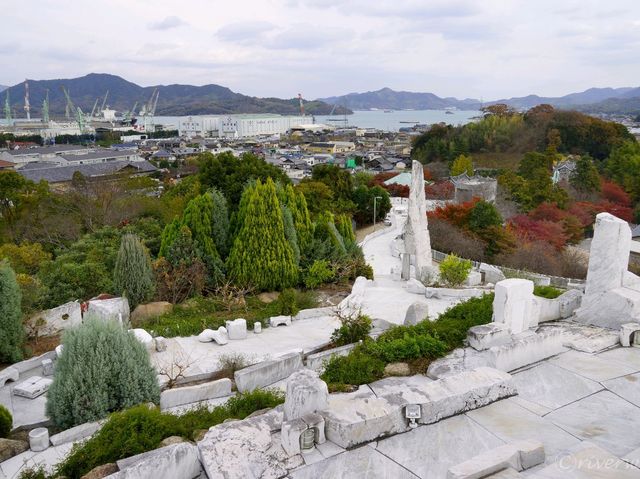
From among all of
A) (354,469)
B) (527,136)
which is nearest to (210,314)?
(354,469)

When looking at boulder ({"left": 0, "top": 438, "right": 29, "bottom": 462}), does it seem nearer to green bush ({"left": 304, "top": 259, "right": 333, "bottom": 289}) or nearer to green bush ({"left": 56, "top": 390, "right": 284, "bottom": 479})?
green bush ({"left": 56, "top": 390, "right": 284, "bottom": 479})

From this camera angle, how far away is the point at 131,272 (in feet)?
40.4

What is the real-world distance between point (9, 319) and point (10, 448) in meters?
4.14

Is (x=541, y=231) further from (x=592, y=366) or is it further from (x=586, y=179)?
(x=592, y=366)

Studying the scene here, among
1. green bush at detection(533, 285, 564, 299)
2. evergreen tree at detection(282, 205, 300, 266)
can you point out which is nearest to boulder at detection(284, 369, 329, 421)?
green bush at detection(533, 285, 564, 299)

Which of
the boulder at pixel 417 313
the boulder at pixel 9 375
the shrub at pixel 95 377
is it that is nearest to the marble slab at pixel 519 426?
the boulder at pixel 417 313

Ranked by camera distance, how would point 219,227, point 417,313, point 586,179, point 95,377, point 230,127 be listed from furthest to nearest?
point 230,127
point 586,179
point 219,227
point 417,313
point 95,377

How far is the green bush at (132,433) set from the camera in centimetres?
500

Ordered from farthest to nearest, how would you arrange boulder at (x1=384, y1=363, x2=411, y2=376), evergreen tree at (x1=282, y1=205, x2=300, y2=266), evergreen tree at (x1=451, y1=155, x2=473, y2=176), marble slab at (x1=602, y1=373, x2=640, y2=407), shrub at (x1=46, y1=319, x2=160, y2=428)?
evergreen tree at (x1=451, y1=155, x2=473, y2=176) < evergreen tree at (x1=282, y1=205, x2=300, y2=266) < boulder at (x1=384, y1=363, x2=411, y2=376) < shrub at (x1=46, y1=319, x2=160, y2=428) < marble slab at (x1=602, y1=373, x2=640, y2=407)

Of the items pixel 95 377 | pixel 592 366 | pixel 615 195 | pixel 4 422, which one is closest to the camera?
pixel 4 422

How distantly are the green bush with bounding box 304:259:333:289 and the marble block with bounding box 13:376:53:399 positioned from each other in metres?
7.70

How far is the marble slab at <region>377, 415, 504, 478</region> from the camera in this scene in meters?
4.67

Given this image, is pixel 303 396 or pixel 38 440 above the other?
pixel 303 396

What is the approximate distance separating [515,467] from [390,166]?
6189cm
